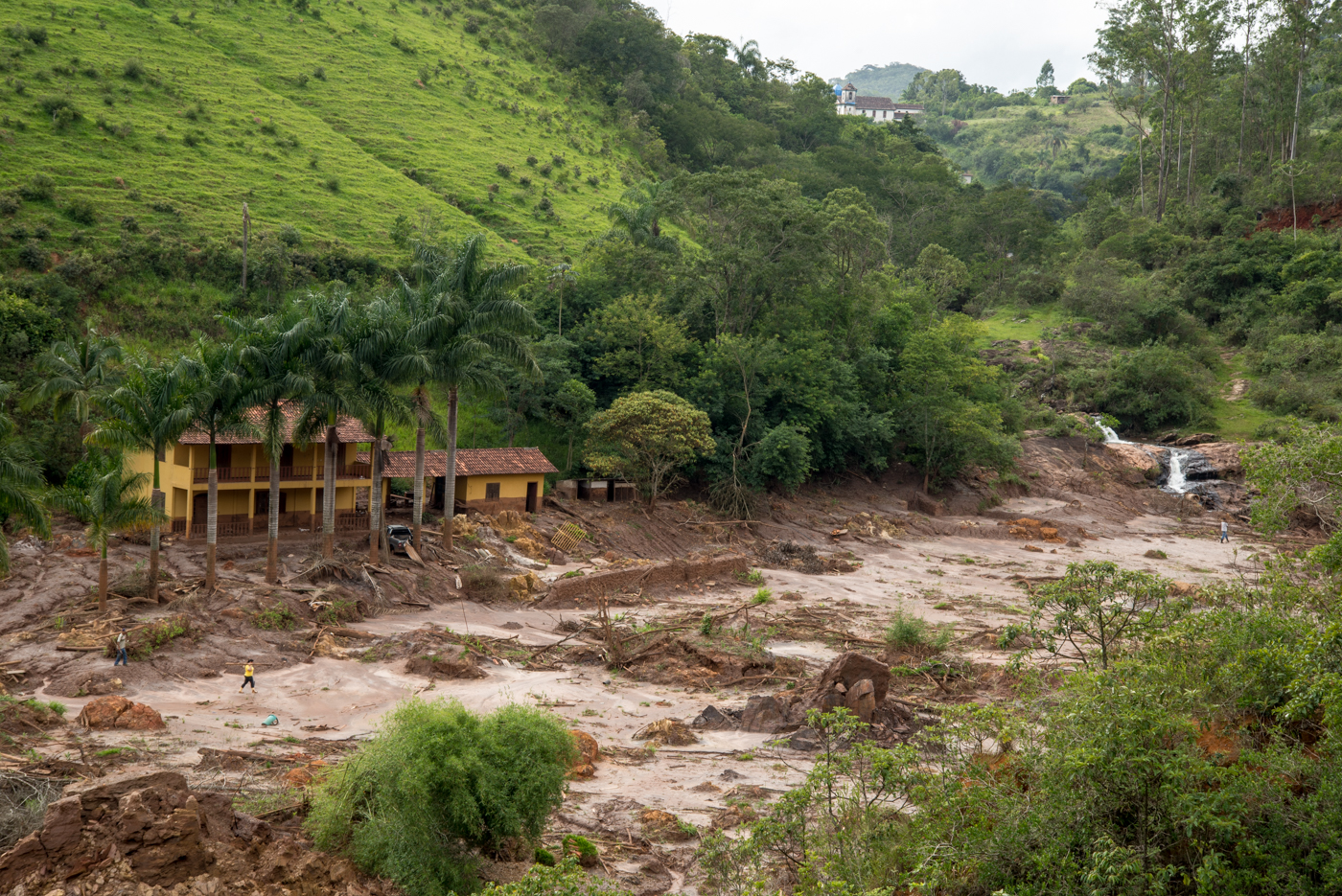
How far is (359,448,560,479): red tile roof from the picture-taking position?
131 ft

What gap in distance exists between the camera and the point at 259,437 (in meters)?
29.7

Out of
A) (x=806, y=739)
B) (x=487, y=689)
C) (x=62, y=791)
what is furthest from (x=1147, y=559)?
(x=62, y=791)

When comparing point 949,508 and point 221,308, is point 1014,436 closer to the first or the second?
point 949,508

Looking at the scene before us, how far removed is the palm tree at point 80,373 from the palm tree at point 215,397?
766 cm

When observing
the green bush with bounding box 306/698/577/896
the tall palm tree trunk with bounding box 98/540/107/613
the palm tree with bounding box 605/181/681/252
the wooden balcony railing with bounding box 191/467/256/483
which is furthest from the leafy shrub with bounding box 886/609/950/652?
the palm tree with bounding box 605/181/681/252

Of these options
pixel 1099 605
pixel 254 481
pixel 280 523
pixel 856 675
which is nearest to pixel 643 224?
pixel 280 523

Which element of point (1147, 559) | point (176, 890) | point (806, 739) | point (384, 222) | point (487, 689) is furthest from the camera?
point (384, 222)

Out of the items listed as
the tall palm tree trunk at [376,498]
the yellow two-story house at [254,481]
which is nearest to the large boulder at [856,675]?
the tall palm tree trunk at [376,498]

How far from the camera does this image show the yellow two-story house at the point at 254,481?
33625 mm

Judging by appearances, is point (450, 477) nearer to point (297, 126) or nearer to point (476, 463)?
point (476, 463)

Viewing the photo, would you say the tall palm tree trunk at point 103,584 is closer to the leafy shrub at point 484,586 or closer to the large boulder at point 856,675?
the leafy shrub at point 484,586

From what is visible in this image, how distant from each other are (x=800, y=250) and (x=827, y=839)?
44.1m

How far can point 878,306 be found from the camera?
2427 inches

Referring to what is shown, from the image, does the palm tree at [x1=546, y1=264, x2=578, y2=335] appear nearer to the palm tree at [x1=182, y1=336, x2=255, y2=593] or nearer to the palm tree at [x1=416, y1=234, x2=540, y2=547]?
the palm tree at [x1=416, y1=234, x2=540, y2=547]
